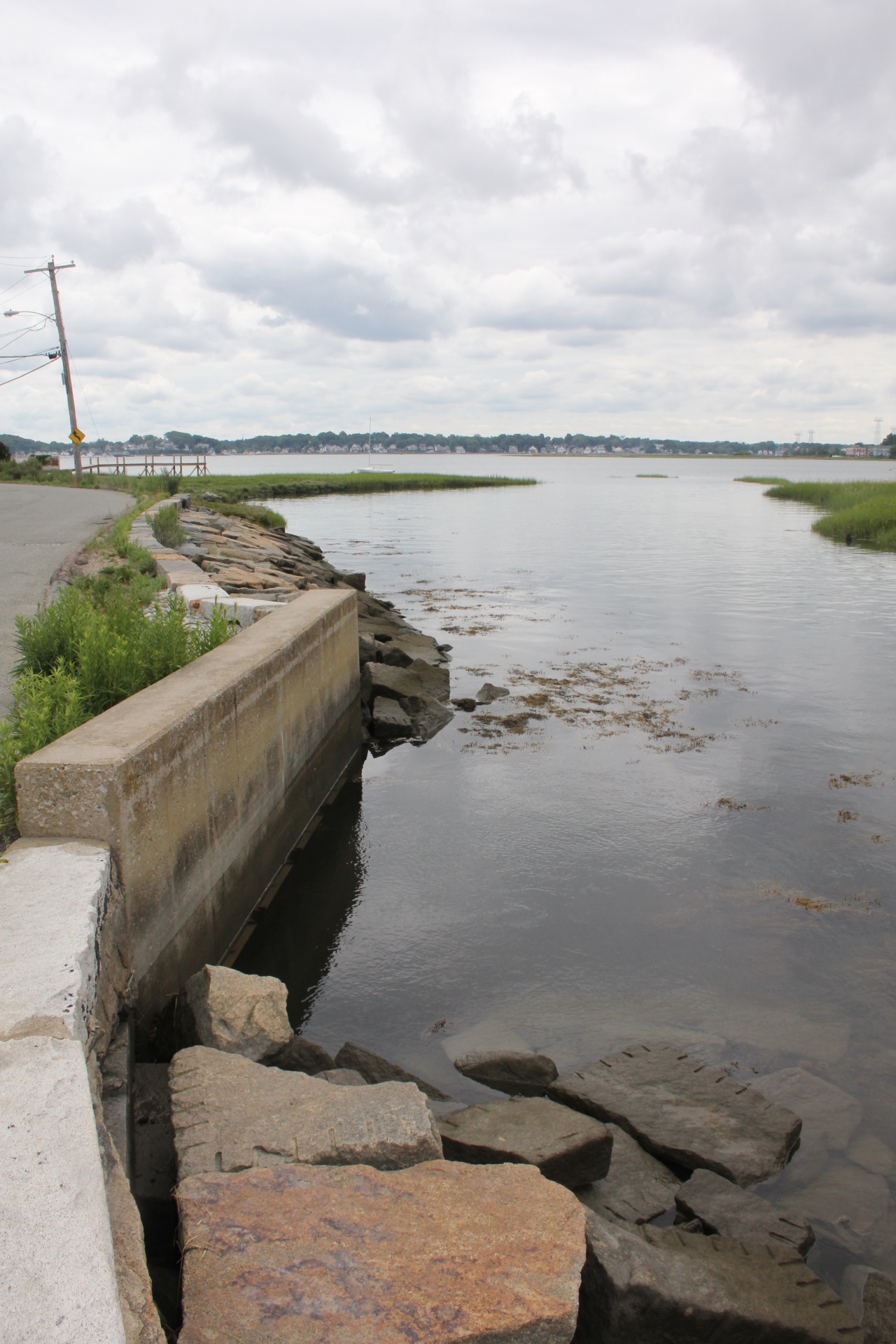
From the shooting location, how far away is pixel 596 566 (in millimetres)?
28688

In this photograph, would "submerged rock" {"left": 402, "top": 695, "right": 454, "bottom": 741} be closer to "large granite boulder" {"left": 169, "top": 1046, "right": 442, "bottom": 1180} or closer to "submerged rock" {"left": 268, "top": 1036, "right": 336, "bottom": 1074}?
"submerged rock" {"left": 268, "top": 1036, "right": 336, "bottom": 1074}

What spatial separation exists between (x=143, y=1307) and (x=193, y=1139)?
3.46 ft

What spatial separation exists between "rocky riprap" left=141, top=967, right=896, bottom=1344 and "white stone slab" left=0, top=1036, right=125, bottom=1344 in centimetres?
49

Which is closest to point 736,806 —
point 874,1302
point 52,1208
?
point 874,1302

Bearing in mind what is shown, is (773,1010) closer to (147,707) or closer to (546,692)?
(147,707)

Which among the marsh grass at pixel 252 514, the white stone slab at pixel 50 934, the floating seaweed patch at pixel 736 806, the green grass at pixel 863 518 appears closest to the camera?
the white stone slab at pixel 50 934

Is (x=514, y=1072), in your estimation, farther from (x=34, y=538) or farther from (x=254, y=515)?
(x=254, y=515)

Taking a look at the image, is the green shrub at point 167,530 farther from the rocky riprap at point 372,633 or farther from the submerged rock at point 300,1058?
the submerged rock at point 300,1058

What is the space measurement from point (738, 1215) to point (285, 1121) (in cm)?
193

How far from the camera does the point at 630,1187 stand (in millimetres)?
4102

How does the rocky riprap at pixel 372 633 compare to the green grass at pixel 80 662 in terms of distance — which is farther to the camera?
the rocky riprap at pixel 372 633

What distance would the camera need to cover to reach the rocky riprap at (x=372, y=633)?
11.6 metres

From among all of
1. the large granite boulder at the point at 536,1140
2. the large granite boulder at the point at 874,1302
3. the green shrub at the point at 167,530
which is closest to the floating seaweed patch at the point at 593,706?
the green shrub at the point at 167,530

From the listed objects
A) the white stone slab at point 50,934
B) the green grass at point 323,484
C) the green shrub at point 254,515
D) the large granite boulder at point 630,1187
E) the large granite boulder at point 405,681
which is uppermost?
the green grass at point 323,484
